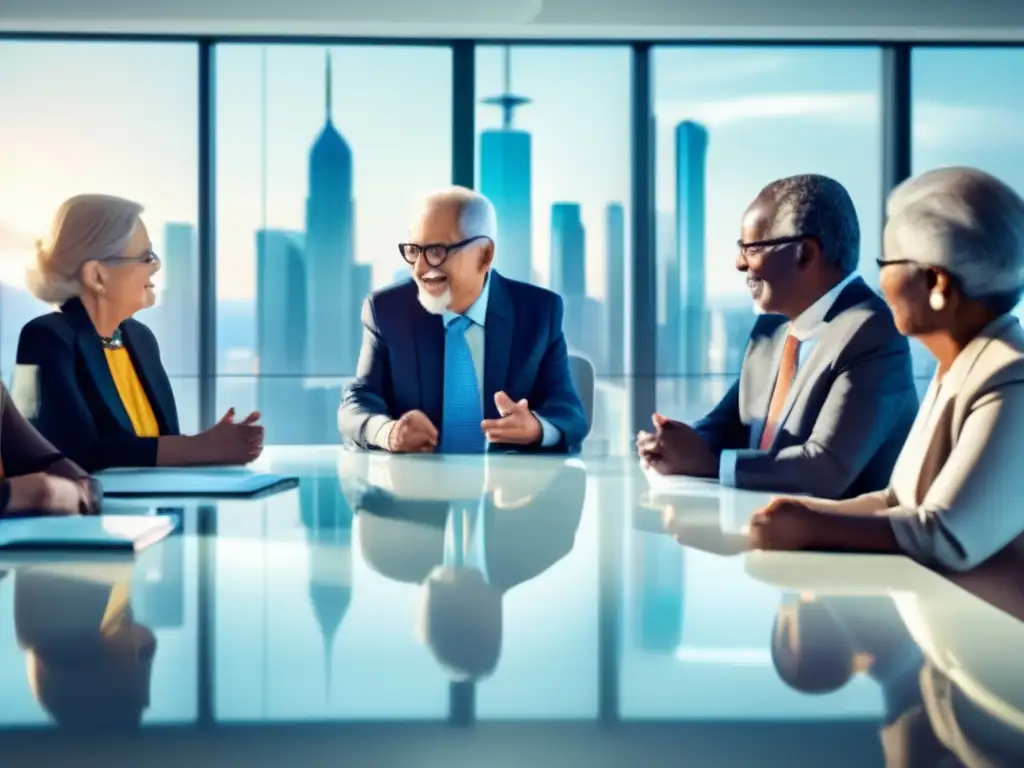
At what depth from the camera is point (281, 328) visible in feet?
23.0

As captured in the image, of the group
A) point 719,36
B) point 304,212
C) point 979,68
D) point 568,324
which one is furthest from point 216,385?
point 979,68

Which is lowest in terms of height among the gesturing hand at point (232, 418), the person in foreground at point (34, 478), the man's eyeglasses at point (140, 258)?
the person in foreground at point (34, 478)

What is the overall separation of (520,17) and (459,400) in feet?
11.1

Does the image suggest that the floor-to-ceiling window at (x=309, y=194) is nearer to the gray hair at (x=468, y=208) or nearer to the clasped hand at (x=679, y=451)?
the gray hair at (x=468, y=208)

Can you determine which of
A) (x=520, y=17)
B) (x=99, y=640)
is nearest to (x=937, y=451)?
(x=99, y=640)

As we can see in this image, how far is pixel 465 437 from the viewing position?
344cm

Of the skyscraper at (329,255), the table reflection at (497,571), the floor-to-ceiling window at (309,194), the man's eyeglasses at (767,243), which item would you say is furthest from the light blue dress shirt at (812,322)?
the skyscraper at (329,255)

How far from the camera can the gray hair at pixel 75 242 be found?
2861 mm

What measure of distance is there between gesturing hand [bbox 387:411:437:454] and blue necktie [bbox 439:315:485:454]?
1.08ft

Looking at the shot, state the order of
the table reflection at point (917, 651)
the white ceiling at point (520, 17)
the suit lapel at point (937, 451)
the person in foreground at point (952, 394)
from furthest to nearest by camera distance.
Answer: the white ceiling at point (520, 17)
the suit lapel at point (937, 451)
the person in foreground at point (952, 394)
the table reflection at point (917, 651)

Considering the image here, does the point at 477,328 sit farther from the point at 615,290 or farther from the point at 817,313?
the point at 615,290

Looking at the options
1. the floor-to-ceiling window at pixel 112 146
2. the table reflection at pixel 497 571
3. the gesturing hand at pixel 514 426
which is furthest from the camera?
the floor-to-ceiling window at pixel 112 146

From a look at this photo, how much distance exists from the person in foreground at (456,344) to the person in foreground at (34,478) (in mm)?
1335

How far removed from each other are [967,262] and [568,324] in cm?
529
